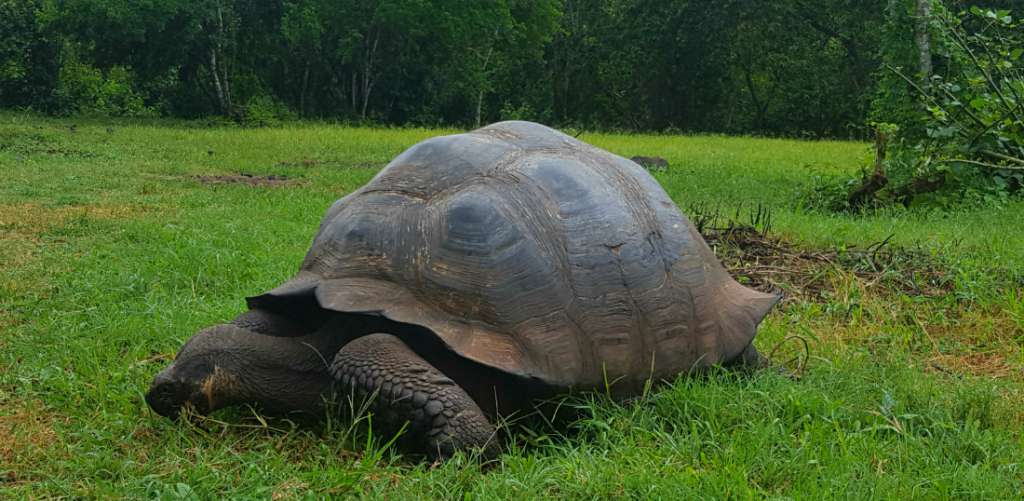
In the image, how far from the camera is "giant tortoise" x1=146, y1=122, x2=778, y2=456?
227 centimetres

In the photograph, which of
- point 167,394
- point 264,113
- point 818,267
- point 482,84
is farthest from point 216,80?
point 167,394

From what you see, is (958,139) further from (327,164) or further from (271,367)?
(327,164)

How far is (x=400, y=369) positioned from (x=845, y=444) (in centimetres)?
115

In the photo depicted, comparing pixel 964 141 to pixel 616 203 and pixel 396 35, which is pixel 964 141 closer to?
pixel 616 203

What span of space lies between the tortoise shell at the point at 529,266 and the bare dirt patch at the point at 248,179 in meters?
6.40

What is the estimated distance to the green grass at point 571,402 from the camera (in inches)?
81.4

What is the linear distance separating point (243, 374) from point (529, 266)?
2.85 feet

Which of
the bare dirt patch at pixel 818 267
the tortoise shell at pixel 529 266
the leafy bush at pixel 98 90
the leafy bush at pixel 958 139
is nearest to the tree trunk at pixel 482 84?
the leafy bush at pixel 98 90

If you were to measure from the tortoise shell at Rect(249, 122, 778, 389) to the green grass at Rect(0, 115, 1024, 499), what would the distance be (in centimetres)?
17

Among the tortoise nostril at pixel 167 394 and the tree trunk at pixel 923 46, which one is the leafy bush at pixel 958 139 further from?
the tortoise nostril at pixel 167 394

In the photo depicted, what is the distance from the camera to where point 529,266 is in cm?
244

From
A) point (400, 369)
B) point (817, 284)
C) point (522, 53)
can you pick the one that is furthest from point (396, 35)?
point (400, 369)

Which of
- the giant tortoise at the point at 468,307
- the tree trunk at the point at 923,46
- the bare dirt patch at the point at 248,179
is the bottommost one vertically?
the bare dirt patch at the point at 248,179

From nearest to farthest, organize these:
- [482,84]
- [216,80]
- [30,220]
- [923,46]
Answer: [30,220] → [923,46] → [216,80] → [482,84]
